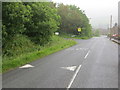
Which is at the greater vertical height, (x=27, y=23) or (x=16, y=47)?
(x=27, y=23)

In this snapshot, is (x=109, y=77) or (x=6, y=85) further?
(x=109, y=77)

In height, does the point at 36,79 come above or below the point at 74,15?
below

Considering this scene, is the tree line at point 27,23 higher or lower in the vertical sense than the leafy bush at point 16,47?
higher

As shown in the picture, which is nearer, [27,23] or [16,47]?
[16,47]

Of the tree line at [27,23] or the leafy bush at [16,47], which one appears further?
the leafy bush at [16,47]

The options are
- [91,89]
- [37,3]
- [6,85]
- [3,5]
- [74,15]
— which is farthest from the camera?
[74,15]

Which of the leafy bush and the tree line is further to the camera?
the leafy bush

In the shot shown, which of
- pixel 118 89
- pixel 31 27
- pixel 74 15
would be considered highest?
pixel 74 15

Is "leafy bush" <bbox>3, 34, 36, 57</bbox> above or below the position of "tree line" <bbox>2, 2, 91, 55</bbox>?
below

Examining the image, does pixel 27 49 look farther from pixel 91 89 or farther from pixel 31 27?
pixel 91 89

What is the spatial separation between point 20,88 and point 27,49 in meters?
10.8

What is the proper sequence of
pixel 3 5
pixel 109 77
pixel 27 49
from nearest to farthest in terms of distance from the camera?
pixel 109 77, pixel 3 5, pixel 27 49

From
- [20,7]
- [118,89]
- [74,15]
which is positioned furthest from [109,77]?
[74,15]

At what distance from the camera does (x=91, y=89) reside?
6.02 meters
